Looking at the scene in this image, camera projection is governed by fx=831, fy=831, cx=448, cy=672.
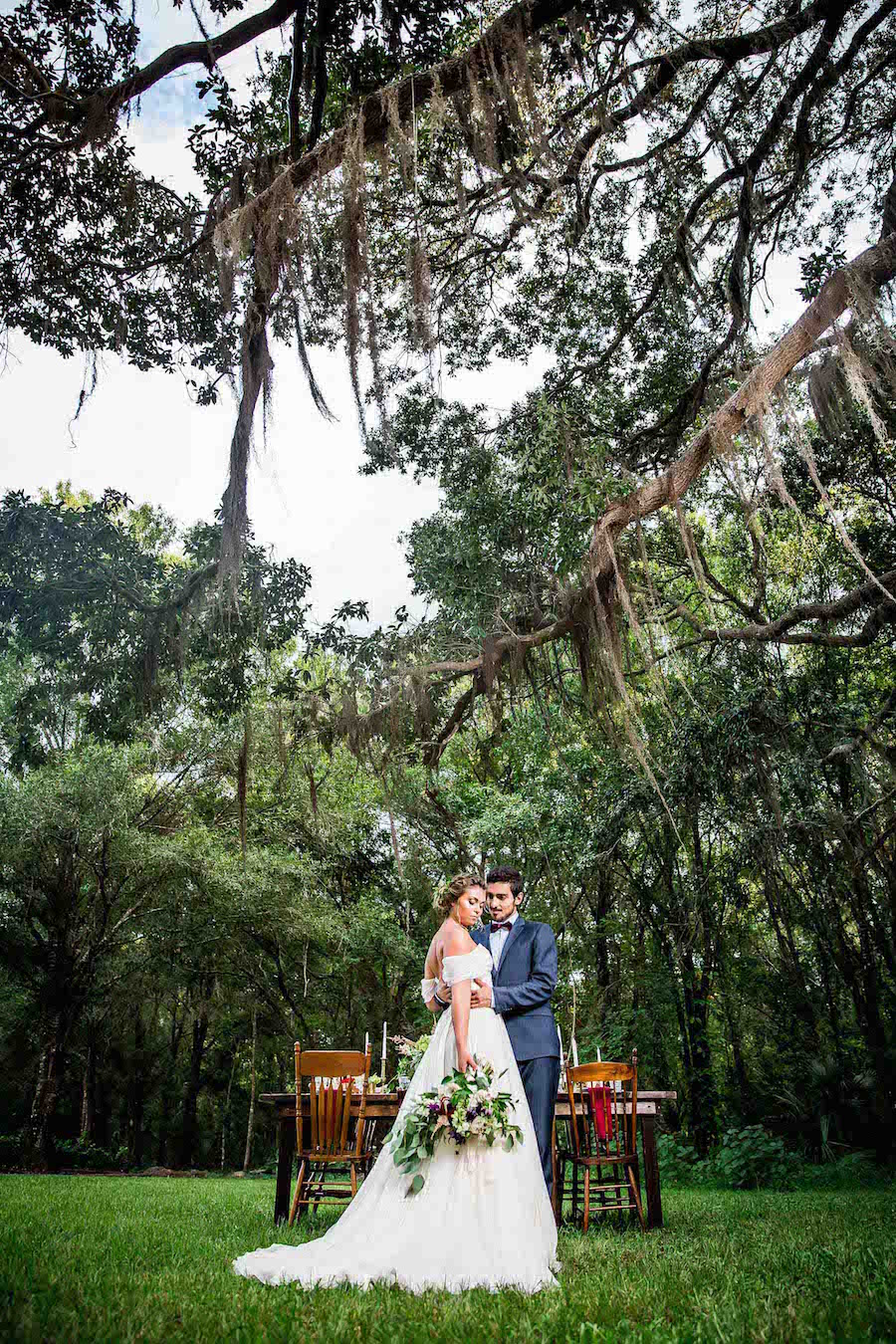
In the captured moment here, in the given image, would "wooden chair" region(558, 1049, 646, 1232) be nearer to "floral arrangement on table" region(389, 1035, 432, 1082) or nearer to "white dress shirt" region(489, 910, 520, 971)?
"floral arrangement on table" region(389, 1035, 432, 1082)

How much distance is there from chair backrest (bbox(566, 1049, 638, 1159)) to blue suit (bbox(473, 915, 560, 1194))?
2.72 feet

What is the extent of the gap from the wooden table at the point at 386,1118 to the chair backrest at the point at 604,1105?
0.29 feet

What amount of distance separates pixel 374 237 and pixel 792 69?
3309 mm

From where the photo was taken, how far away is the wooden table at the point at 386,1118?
4434 mm

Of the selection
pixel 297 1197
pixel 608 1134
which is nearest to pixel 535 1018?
pixel 608 1134

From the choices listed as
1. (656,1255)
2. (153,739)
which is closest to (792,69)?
(656,1255)

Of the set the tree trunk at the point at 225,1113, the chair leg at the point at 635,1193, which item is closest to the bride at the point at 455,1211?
the chair leg at the point at 635,1193

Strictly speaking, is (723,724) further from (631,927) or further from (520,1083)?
(631,927)

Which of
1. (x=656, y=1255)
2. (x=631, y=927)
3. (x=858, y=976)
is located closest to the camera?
(x=656, y=1255)

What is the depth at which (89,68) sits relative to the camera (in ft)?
15.2

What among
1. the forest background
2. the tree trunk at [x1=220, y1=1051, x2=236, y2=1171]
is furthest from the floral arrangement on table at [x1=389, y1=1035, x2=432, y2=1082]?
the tree trunk at [x1=220, y1=1051, x2=236, y2=1171]

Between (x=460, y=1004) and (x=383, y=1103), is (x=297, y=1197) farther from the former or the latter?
(x=460, y=1004)

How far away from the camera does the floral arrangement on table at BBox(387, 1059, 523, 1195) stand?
9.93 ft

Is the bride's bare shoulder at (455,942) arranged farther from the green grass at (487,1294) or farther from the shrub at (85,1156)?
the shrub at (85,1156)
